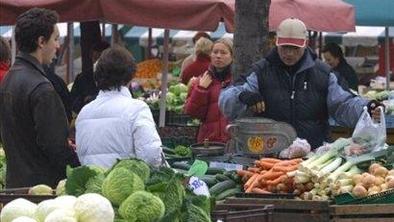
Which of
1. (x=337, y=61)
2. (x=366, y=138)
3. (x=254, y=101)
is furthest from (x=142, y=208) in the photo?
(x=337, y=61)

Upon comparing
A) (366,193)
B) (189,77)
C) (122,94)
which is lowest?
(189,77)

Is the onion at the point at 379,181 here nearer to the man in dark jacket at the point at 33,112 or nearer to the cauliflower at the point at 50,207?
the man in dark jacket at the point at 33,112

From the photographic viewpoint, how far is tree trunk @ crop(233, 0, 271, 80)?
10.5m

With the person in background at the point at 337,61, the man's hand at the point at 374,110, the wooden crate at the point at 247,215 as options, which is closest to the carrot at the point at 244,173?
the man's hand at the point at 374,110

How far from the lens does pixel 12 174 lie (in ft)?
23.1

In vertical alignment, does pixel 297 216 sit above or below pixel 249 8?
below

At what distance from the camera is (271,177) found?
744cm

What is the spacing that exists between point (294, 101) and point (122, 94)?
1.82 metres

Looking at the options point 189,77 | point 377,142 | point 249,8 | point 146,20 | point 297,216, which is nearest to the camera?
point 297,216

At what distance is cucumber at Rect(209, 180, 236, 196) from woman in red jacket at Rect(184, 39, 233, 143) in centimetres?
308

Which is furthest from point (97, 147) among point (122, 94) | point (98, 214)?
point (98, 214)

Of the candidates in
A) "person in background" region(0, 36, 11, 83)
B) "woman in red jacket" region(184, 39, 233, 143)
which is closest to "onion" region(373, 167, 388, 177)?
"woman in red jacket" region(184, 39, 233, 143)

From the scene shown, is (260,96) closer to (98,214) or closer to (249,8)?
(249,8)

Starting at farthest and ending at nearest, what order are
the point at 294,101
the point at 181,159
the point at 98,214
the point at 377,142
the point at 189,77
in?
the point at 189,77
the point at 181,159
the point at 294,101
the point at 377,142
the point at 98,214
